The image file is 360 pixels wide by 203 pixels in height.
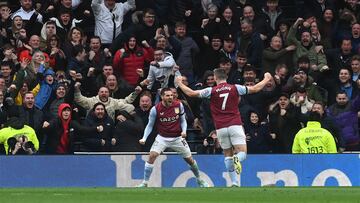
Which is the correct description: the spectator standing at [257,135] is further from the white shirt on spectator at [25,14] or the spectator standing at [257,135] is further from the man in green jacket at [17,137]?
the white shirt on spectator at [25,14]

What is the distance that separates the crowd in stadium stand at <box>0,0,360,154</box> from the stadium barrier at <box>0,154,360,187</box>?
2.16 ft

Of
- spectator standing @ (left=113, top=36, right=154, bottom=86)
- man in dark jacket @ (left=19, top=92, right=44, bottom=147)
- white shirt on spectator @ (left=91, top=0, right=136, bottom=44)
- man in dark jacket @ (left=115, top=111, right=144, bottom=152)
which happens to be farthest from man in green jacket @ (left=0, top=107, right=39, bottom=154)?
white shirt on spectator @ (left=91, top=0, right=136, bottom=44)

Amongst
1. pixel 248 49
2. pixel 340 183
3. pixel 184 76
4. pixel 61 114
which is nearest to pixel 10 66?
pixel 61 114

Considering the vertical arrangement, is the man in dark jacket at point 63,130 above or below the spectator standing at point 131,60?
below

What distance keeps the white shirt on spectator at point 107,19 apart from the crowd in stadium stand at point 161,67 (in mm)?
25

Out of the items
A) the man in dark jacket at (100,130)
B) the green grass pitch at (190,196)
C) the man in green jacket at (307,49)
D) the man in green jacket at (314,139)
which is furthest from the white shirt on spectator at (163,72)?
the green grass pitch at (190,196)

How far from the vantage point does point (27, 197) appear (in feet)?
55.9

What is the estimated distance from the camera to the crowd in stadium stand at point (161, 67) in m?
24.6

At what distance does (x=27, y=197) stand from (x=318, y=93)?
10252 millimetres

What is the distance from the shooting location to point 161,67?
2583cm

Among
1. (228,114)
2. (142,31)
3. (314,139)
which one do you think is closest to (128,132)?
(142,31)

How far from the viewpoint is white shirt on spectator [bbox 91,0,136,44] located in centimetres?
2728

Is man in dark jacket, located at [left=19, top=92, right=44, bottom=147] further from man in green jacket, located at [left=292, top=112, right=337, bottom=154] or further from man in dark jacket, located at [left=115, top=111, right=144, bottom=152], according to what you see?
man in green jacket, located at [left=292, top=112, right=337, bottom=154]

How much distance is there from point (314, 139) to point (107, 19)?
652 cm
